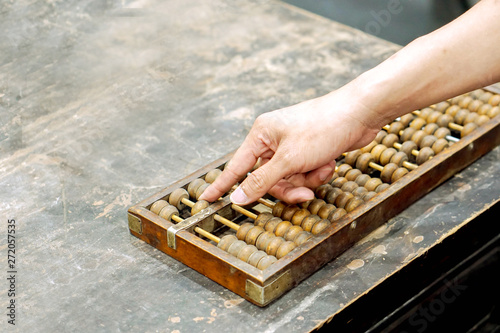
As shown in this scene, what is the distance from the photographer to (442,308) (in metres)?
2.62

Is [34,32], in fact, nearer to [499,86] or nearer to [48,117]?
[48,117]

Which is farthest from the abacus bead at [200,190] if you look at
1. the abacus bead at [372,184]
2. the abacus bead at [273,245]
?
the abacus bead at [372,184]

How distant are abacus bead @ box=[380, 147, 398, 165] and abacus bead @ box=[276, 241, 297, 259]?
63 centimetres

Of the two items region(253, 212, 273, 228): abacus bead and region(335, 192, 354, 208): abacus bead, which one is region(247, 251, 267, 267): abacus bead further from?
region(335, 192, 354, 208): abacus bead

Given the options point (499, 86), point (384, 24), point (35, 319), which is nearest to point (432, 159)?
point (499, 86)

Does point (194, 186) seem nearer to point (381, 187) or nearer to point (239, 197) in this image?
point (239, 197)

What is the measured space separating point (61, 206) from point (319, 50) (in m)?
1.57

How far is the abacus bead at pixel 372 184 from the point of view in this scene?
234 centimetres

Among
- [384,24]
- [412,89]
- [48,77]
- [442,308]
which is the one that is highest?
[412,89]

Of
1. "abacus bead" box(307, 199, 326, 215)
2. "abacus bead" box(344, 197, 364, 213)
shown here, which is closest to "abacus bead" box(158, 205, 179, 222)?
"abacus bead" box(307, 199, 326, 215)

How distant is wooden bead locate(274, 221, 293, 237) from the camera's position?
2116mm

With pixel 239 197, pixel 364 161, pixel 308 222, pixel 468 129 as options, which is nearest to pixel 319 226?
pixel 308 222

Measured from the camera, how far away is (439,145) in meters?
2.51

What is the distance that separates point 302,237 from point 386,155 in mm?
602
